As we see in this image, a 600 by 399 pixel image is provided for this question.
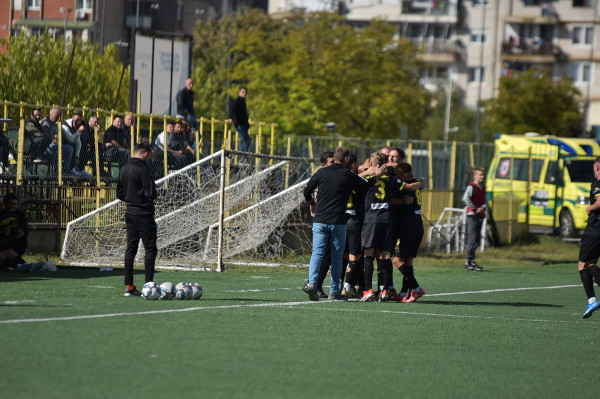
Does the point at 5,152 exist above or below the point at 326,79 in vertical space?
below

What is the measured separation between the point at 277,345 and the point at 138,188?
427 centimetres

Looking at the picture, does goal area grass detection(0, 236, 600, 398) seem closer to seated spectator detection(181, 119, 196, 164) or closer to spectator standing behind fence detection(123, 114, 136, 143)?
spectator standing behind fence detection(123, 114, 136, 143)

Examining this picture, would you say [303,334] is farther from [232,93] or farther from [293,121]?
[232,93]

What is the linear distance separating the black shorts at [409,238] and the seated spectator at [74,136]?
776 centimetres

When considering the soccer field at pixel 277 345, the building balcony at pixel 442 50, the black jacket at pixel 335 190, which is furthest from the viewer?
the building balcony at pixel 442 50

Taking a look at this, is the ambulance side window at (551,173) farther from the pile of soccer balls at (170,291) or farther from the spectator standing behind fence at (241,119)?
the pile of soccer balls at (170,291)

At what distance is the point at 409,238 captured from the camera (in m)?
14.8

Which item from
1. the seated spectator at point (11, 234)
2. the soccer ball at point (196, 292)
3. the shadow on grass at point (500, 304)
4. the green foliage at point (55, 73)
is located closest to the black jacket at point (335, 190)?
the soccer ball at point (196, 292)

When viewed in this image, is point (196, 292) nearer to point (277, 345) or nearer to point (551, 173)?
point (277, 345)

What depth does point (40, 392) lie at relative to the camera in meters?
7.27

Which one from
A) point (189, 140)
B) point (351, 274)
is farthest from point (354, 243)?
Result: point (189, 140)

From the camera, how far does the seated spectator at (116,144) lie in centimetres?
2077

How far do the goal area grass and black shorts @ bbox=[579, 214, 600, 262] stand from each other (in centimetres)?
82

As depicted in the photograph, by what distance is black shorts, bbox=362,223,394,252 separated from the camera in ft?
48.0
